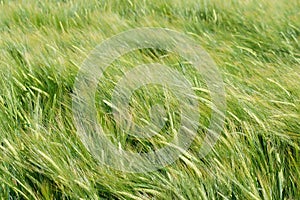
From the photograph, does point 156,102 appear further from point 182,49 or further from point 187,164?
point 182,49

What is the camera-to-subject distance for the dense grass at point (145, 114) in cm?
110

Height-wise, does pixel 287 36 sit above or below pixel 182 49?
below

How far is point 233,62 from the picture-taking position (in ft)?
5.82

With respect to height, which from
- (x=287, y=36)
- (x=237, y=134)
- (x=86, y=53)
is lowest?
(x=287, y=36)

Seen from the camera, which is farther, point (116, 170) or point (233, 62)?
point (233, 62)

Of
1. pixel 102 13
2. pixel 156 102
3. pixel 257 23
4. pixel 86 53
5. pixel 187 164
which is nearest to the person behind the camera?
pixel 187 164

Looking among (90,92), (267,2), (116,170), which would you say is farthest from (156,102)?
(267,2)

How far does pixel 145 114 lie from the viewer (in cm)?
136

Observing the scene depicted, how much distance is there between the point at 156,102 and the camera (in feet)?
4.63

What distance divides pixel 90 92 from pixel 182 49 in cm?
52

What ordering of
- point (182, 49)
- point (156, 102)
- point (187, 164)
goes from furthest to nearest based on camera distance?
point (182, 49) < point (156, 102) < point (187, 164)

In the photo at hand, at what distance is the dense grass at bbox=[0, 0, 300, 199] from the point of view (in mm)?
1103

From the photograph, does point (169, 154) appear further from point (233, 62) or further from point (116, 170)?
point (233, 62)

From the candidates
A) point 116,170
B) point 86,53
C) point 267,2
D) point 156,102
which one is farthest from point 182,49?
point 267,2
